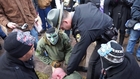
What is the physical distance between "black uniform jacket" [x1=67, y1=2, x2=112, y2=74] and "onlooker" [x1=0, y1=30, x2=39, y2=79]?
683 millimetres

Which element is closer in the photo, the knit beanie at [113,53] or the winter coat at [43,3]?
the knit beanie at [113,53]

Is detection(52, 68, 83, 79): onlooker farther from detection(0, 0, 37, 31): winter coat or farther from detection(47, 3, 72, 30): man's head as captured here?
detection(0, 0, 37, 31): winter coat

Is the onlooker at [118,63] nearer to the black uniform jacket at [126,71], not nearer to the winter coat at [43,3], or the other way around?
the black uniform jacket at [126,71]

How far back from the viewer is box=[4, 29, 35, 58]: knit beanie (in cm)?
198

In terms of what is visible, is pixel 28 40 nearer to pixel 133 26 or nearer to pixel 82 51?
pixel 82 51

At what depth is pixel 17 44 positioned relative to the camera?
6.51ft

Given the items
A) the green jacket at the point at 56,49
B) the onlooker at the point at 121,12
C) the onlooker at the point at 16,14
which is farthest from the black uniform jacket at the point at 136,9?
the onlooker at the point at 16,14

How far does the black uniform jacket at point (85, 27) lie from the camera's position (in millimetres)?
2475

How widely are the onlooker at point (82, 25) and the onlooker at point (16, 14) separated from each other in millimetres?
913

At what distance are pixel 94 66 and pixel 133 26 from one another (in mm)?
1254

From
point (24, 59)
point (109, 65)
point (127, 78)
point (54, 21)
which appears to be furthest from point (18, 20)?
point (127, 78)

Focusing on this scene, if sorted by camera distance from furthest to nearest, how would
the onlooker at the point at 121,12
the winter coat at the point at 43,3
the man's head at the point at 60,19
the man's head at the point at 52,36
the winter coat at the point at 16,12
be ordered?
the winter coat at the point at 43,3, the onlooker at the point at 121,12, the man's head at the point at 52,36, the winter coat at the point at 16,12, the man's head at the point at 60,19

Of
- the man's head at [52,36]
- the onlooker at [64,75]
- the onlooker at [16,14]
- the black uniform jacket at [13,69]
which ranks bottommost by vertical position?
the onlooker at [64,75]

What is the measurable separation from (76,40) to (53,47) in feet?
3.31
